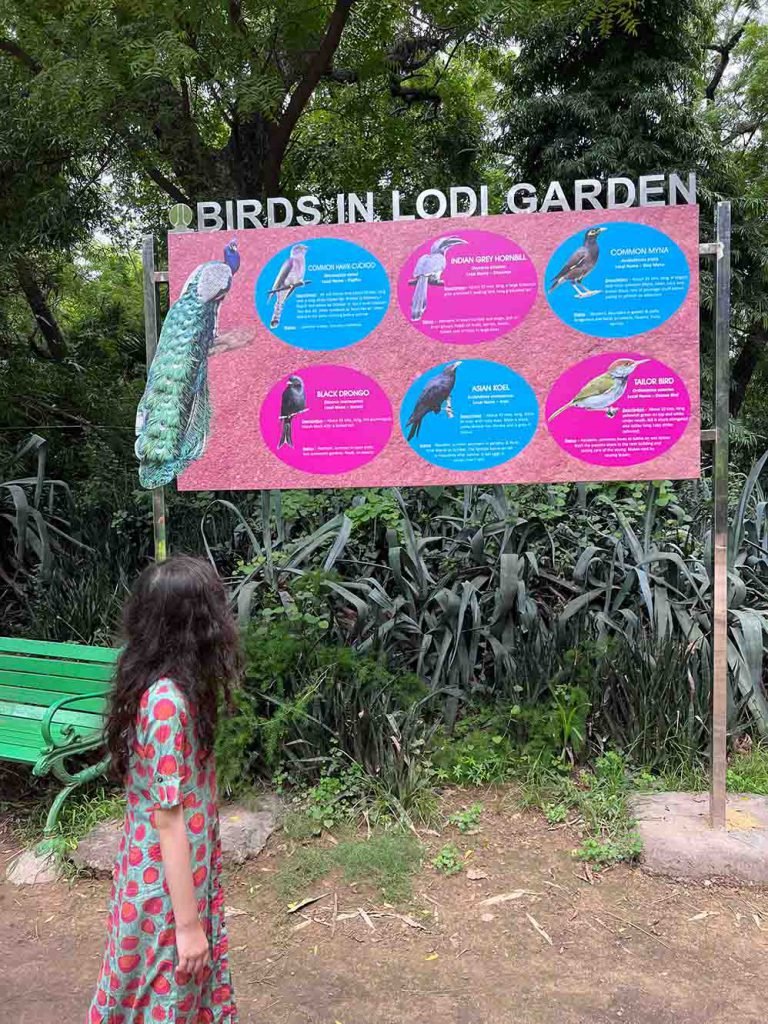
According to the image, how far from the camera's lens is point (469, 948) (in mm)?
2547

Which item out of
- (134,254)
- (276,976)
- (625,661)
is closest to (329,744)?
(276,976)

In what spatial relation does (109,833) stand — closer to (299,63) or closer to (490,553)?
(490,553)

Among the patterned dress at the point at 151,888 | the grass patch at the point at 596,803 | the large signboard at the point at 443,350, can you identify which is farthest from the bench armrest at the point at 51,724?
the grass patch at the point at 596,803

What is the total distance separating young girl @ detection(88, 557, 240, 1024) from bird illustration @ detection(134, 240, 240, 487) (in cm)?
147

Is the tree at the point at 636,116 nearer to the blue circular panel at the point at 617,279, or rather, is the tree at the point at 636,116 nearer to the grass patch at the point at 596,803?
the blue circular panel at the point at 617,279

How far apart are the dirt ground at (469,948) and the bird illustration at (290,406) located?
5.13 feet

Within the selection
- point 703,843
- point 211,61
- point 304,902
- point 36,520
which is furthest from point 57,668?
point 211,61

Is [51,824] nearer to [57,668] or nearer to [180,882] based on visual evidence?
[57,668]

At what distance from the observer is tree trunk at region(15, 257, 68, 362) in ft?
23.7

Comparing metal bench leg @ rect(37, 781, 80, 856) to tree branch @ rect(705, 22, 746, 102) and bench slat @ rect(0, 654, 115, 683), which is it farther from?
tree branch @ rect(705, 22, 746, 102)

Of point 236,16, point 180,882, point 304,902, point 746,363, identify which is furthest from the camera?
point 746,363

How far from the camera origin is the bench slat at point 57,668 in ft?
11.3

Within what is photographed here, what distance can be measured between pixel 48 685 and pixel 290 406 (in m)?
1.64

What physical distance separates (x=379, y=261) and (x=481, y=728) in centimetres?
207
